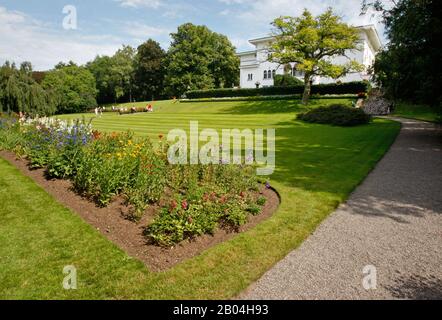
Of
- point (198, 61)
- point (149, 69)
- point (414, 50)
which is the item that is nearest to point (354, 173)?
point (414, 50)

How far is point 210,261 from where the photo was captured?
5.11m

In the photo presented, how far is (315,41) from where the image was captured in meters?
32.6

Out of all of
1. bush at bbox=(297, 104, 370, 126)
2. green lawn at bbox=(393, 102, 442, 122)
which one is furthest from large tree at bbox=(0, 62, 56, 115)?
green lawn at bbox=(393, 102, 442, 122)

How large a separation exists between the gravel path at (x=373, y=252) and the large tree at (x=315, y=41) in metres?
25.8

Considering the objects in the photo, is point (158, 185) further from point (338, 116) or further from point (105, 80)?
point (105, 80)

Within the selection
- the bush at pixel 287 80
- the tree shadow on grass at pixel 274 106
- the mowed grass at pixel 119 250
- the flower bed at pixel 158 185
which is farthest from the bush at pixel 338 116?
the bush at pixel 287 80

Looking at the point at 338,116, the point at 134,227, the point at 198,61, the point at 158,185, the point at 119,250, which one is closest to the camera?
the point at 119,250

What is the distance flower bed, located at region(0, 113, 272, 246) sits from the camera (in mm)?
5879

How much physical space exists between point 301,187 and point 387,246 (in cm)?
350

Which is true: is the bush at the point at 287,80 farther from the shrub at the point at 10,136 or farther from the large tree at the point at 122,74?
the large tree at the point at 122,74

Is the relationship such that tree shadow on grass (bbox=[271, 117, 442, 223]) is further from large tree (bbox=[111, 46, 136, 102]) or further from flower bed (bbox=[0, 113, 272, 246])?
large tree (bbox=[111, 46, 136, 102])

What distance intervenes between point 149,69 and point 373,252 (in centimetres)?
7264

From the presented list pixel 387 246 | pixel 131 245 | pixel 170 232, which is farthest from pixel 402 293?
pixel 131 245

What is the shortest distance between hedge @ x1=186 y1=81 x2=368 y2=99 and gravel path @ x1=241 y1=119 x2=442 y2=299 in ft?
101
